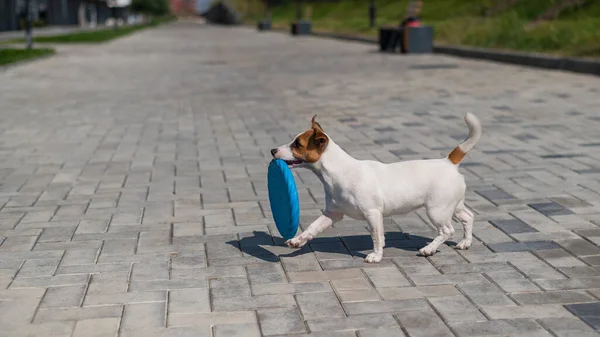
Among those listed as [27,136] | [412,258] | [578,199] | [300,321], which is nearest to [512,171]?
[578,199]

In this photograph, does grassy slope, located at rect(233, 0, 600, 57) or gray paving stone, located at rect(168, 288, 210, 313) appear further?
grassy slope, located at rect(233, 0, 600, 57)

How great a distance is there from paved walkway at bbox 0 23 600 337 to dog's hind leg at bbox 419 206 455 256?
80mm

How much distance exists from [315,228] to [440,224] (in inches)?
30.0

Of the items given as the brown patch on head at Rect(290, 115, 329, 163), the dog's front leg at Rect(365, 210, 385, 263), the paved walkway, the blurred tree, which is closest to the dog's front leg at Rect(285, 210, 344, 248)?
the paved walkway

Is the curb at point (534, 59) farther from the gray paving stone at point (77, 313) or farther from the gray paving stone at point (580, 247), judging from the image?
the gray paving stone at point (77, 313)

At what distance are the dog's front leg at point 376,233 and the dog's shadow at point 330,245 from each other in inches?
6.8

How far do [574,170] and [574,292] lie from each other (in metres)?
3.43

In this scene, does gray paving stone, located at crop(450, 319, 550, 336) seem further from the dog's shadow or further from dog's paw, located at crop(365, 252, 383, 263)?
the dog's shadow

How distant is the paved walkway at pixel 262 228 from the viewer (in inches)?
158

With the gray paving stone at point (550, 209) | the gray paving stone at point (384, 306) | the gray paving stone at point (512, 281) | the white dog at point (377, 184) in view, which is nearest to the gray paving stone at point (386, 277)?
the white dog at point (377, 184)

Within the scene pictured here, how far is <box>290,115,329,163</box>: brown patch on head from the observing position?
4.77 meters

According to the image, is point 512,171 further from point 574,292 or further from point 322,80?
point 322,80

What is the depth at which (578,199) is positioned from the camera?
251 inches

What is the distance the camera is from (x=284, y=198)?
486 centimetres
